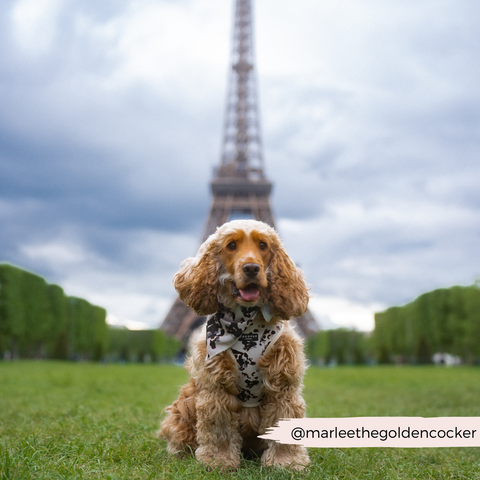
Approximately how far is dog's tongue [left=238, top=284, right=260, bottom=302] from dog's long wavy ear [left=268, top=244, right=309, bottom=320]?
0.60 ft

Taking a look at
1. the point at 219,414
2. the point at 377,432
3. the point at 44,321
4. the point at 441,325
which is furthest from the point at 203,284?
the point at 441,325

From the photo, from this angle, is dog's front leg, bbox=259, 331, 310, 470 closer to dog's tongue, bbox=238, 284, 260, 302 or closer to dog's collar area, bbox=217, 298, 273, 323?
dog's collar area, bbox=217, 298, 273, 323

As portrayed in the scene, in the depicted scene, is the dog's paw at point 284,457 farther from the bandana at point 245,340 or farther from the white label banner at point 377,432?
the bandana at point 245,340

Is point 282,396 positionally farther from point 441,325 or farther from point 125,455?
point 441,325

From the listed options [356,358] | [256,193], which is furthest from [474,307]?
[256,193]

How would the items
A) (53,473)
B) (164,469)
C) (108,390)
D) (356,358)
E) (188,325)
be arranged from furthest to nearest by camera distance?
(356,358) < (188,325) < (108,390) < (164,469) < (53,473)

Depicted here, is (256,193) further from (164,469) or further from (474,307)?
(164,469)

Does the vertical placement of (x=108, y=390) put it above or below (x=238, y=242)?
below

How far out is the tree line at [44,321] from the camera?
25875 mm

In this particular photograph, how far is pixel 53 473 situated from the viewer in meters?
2.78

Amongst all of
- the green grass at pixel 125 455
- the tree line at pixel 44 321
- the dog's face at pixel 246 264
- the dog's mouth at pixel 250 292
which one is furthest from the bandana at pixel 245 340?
the tree line at pixel 44 321

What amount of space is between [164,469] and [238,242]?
151 centimetres

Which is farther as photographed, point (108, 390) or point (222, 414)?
point (108, 390)

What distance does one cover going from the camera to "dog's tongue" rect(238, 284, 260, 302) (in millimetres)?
2928
